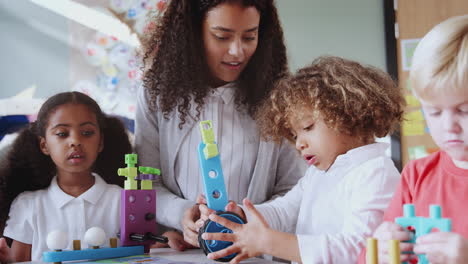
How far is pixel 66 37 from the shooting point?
216 cm

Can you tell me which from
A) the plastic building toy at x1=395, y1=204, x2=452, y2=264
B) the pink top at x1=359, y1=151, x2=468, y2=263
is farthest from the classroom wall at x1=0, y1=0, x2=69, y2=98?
the plastic building toy at x1=395, y1=204, x2=452, y2=264

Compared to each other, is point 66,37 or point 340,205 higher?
point 66,37

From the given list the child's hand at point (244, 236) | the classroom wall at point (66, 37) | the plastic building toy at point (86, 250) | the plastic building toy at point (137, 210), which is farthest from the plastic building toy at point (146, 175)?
the classroom wall at point (66, 37)

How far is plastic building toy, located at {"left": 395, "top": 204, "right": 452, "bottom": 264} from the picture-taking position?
0.47 metres

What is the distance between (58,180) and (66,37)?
1274mm

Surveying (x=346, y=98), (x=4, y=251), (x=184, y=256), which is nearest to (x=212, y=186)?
(x=184, y=256)

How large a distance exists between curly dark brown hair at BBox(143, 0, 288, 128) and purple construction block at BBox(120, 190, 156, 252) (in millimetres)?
219

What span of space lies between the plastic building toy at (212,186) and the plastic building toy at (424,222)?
1.03ft

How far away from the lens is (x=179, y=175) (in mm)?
1093

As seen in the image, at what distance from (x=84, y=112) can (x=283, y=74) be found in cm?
45

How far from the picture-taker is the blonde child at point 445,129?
47 centimetres

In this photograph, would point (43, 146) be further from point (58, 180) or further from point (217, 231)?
point (217, 231)

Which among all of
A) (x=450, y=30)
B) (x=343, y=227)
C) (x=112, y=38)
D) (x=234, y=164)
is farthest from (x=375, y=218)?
(x=112, y=38)

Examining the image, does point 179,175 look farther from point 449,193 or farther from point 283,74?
point 449,193
